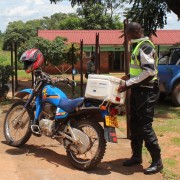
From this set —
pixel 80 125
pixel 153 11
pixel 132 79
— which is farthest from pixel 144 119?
pixel 153 11

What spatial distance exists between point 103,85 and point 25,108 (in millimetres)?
1652

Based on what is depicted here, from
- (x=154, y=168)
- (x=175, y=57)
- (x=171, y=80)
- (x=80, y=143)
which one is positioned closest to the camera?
(x=154, y=168)

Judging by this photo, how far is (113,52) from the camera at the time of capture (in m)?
34.3

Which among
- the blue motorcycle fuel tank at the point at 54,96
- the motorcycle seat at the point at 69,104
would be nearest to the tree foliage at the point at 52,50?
the blue motorcycle fuel tank at the point at 54,96

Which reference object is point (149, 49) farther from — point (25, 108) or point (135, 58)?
point (25, 108)

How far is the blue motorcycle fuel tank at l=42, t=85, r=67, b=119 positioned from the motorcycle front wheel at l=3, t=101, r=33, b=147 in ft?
1.50

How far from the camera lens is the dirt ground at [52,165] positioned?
503 cm

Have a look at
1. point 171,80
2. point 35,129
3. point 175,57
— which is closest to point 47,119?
point 35,129

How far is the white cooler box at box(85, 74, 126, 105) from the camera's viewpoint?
5004mm

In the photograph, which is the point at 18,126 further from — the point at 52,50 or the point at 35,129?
the point at 52,50

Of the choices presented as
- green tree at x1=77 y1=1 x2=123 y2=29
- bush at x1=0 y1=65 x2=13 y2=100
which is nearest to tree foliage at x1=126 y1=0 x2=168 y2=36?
bush at x1=0 y1=65 x2=13 y2=100

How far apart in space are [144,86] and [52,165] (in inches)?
65.4

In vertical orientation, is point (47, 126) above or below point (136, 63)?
below

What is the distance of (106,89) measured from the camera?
197 inches
